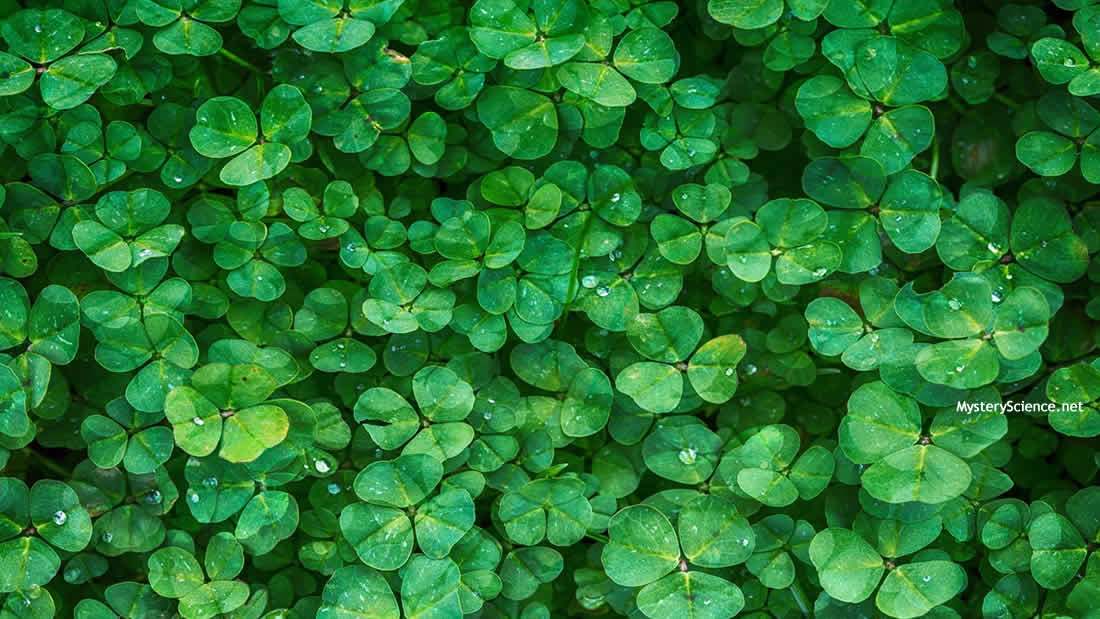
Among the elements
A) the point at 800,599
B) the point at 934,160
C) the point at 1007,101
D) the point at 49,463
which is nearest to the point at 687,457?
the point at 800,599

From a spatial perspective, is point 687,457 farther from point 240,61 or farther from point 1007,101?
point 240,61

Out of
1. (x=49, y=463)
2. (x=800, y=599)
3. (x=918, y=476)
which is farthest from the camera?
(x=49, y=463)

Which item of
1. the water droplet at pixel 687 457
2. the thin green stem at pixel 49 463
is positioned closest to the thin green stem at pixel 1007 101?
the water droplet at pixel 687 457

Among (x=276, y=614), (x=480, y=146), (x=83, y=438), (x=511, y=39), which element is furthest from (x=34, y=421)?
(x=511, y=39)

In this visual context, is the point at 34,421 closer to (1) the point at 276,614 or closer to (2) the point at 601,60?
(1) the point at 276,614

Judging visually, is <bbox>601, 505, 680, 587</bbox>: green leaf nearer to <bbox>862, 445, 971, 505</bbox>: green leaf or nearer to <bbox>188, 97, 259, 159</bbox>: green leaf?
<bbox>862, 445, 971, 505</bbox>: green leaf

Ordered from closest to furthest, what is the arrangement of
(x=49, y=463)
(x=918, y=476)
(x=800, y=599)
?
(x=918, y=476) < (x=800, y=599) < (x=49, y=463)

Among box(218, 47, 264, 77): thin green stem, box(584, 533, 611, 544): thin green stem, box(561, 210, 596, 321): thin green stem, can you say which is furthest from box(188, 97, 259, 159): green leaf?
box(584, 533, 611, 544): thin green stem
